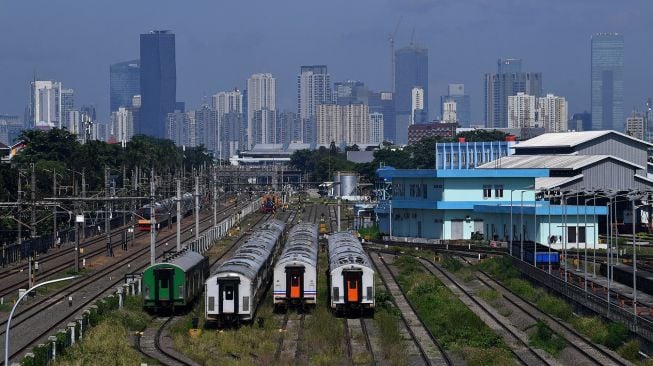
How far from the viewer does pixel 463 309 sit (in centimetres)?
4366

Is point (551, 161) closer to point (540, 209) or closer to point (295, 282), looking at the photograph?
point (540, 209)

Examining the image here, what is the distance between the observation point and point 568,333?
39625 mm

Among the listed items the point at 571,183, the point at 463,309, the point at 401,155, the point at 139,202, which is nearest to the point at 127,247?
the point at 139,202

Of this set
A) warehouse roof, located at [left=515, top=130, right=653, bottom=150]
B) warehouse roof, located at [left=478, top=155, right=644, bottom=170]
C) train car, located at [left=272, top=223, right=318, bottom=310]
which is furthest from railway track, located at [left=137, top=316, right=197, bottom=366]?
warehouse roof, located at [left=515, top=130, right=653, bottom=150]

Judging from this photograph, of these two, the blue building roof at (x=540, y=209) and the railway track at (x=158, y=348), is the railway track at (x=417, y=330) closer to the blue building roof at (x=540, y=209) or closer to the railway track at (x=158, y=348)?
the railway track at (x=158, y=348)

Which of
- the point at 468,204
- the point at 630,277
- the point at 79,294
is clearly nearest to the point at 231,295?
the point at 79,294

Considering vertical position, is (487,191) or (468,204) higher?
(487,191)

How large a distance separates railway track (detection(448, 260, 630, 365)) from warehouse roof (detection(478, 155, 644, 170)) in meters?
40.3

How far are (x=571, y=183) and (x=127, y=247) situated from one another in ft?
123

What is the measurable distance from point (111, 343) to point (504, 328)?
14783 millimetres

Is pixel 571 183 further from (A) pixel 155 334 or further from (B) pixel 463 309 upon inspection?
(A) pixel 155 334

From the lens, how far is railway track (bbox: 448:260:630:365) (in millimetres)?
34281

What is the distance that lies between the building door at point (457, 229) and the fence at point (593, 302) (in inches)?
1143

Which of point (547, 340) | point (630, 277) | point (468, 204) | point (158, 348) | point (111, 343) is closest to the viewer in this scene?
point (111, 343)
